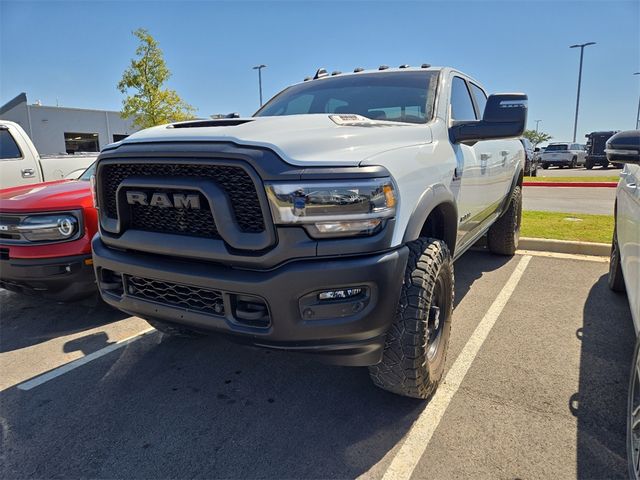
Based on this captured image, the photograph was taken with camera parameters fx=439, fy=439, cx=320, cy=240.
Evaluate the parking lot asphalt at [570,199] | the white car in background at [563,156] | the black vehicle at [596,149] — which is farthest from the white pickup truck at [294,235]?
the white car in background at [563,156]

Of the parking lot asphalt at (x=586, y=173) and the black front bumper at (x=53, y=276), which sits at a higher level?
the black front bumper at (x=53, y=276)

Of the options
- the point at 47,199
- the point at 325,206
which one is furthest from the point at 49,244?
the point at 325,206

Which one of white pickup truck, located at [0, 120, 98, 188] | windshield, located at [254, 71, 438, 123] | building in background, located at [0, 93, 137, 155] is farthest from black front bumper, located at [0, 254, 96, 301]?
building in background, located at [0, 93, 137, 155]

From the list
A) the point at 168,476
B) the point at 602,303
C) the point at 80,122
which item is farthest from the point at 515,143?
the point at 80,122

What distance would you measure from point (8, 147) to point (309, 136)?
6198 mm

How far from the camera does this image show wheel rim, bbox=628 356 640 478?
1.75m

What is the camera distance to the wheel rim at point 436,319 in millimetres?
2508

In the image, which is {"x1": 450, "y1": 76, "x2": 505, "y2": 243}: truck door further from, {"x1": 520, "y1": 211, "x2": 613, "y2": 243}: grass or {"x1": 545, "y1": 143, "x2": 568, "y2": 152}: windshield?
{"x1": 545, "y1": 143, "x2": 568, "y2": 152}: windshield

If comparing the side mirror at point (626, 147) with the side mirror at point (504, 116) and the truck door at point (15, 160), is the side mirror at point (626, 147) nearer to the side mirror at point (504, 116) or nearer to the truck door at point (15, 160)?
the side mirror at point (504, 116)

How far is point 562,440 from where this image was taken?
7.20ft

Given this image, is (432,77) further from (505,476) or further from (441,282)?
(505,476)

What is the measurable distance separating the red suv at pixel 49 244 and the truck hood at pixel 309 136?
1.58 meters

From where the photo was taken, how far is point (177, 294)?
7.38ft

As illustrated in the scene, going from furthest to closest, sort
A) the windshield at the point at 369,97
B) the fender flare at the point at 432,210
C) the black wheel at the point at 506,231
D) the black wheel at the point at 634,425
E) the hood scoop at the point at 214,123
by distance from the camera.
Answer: the black wheel at the point at 506,231 → the windshield at the point at 369,97 → the hood scoop at the point at 214,123 → the fender flare at the point at 432,210 → the black wheel at the point at 634,425
